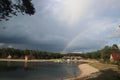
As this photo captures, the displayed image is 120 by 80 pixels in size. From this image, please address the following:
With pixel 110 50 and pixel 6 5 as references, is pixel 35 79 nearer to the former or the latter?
pixel 6 5

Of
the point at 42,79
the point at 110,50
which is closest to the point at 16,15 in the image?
the point at 42,79

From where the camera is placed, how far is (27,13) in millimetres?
22469

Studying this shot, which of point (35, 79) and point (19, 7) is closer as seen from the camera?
point (19, 7)

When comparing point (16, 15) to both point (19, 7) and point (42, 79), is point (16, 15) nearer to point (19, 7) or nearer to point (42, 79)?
point (19, 7)

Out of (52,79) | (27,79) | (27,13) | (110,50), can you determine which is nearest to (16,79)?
(27,79)

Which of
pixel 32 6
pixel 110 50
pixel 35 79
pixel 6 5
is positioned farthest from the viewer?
pixel 110 50

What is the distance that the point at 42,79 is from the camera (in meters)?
57.5

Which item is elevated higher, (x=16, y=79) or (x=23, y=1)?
(x=23, y=1)

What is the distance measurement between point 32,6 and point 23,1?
3.24ft

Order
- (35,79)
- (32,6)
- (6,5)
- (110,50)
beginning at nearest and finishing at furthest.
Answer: (6,5), (32,6), (35,79), (110,50)

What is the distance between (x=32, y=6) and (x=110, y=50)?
150 meters

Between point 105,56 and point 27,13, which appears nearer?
point 27,13

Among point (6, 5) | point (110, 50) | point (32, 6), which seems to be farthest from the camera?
point (110, 50)

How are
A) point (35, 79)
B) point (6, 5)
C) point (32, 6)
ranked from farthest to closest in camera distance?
1. point (35, 79)
2. point (32, 6)
3. point (6, 5)
